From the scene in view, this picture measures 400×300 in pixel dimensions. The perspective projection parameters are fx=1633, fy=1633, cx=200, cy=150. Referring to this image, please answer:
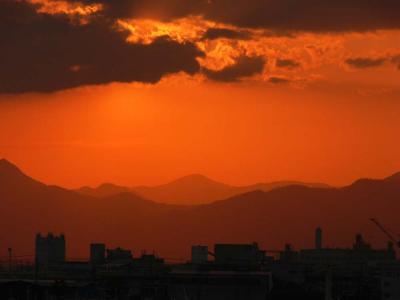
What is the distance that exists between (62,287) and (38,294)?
8.73 meters

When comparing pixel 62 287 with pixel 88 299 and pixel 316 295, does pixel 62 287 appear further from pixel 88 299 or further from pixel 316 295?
pixel 316 295

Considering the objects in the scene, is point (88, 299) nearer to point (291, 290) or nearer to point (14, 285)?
point (14, 285)

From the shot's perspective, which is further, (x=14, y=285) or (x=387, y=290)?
(x=387, y=290)

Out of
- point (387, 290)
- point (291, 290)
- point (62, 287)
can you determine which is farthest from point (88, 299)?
point (387, 290)

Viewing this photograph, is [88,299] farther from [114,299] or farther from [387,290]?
[387,290]

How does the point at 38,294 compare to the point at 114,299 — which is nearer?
the point at 38,294

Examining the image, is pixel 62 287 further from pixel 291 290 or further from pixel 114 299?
pixel 291 290

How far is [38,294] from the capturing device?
183 metres

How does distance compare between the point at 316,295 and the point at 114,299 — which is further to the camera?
the point at 114,299

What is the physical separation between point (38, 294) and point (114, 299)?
1709 cm

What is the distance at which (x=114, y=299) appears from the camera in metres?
198

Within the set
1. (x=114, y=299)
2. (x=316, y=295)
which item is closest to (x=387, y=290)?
(x=316, y=295)

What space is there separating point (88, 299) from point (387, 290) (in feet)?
122

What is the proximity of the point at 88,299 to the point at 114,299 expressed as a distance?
39.1 ft
